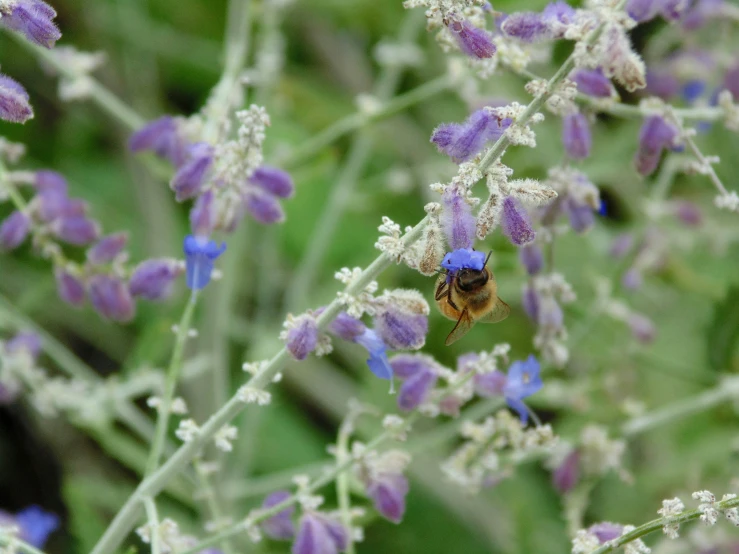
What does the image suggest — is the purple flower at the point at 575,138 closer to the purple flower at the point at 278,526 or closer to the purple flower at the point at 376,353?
the purple flower at the point at 376,353

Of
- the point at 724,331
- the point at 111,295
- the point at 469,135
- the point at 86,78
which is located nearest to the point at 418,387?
the point at 469,135

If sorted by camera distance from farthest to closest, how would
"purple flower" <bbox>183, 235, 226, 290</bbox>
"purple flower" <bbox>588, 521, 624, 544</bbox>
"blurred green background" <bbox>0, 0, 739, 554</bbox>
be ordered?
"blurred green background" <bbox>0, 0, 739, 554</bbox>
"purple flower" <bbox>183, 235, 226, 290</bbox>
"purple flower" <bbox>588, 521, 624, 544</bbox>

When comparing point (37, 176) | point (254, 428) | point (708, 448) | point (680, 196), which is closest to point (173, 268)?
point (37, 176)

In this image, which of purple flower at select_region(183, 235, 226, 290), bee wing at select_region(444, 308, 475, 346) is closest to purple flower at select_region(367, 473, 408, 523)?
bee wing at select_region(444, 308, 475, 346)

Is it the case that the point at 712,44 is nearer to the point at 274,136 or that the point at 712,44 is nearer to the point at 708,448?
the point at 708,448

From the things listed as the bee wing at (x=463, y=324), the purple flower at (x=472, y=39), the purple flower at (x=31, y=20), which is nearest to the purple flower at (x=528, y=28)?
the purple flower at (x=472, y=39)

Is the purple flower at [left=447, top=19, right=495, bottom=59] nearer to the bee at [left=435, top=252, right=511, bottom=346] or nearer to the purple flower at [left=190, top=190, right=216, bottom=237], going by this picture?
the bee at [left=435, top=252, right=511, bottom=346]

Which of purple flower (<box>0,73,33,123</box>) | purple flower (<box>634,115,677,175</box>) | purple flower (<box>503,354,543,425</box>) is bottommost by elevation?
purple flower (<box>0,73,33,123</box>)
